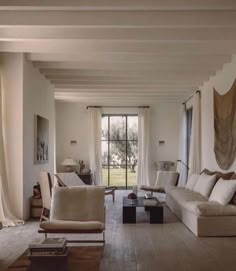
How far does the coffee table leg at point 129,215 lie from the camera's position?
7461 mm

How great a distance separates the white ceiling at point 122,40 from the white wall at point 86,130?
313 centimetres

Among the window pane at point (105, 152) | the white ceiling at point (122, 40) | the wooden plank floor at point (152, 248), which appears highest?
the white ceiling at point (122, 40)

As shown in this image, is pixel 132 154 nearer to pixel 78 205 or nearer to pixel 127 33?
pixel 127 33

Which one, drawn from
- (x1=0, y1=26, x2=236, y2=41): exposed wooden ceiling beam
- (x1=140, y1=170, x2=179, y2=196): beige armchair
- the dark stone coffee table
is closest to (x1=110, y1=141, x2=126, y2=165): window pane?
(x1=140, y1=170, x2=179, y2=196): beige armchair

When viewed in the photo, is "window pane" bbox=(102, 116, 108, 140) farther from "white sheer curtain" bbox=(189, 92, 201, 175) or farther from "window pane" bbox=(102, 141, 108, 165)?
"white sheer curtain" bbox=(189, 92, 201, 175)

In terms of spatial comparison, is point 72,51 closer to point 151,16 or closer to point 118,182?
Result: point 151,16

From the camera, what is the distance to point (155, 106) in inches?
566

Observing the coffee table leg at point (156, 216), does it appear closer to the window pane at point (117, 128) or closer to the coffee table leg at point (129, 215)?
the coffee table leg at point (129, 215)

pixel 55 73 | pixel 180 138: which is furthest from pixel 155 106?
pixel 55 73

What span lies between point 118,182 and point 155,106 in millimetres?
3047

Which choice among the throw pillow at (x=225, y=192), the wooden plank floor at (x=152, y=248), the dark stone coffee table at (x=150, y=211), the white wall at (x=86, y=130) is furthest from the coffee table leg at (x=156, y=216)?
the white wall at (x=86, y=130)

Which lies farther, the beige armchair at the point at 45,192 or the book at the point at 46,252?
the beige armchair at the point at 45,192

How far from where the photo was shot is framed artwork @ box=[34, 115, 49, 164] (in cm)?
857

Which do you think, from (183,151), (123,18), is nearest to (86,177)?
(183,151)
